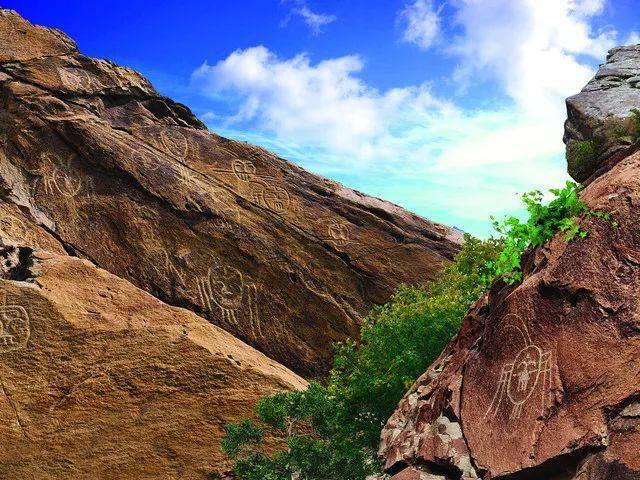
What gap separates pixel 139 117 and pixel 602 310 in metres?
23.9

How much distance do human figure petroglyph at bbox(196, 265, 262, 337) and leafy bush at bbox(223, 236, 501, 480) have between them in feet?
23.5

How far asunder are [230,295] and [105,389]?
251 inches

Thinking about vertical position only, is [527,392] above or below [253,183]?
below

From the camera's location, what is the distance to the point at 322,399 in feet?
51.8

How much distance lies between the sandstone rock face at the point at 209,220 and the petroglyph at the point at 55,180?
0.04 m

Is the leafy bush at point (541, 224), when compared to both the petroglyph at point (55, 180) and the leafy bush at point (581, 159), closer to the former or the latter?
the leafy bush at point (581, 159)

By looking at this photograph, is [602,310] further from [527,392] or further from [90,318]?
[90,318]

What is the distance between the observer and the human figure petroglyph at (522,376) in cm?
806

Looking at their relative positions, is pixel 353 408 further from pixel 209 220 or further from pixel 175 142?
pixel 175 142

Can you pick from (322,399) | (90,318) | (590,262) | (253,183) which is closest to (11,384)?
(90,318)

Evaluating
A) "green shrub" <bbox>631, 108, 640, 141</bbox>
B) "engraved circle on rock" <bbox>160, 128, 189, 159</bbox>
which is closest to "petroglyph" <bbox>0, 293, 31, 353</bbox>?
"engraved circle on rock" <bbox>160, 128, 189, 159</bbox>

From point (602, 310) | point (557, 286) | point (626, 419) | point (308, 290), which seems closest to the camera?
point (626, 419)

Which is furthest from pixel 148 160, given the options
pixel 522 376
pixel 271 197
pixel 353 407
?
pixel 522 376

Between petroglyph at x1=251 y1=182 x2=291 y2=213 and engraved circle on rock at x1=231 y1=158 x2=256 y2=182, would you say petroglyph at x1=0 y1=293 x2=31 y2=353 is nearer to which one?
petroglyph at x1=251 y1=182 x2=291 y2=213
